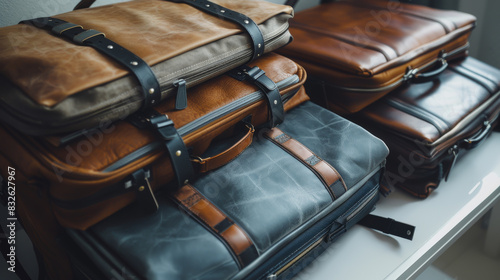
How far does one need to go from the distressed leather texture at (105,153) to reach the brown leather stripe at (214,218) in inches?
1.4

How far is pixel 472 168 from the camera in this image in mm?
942

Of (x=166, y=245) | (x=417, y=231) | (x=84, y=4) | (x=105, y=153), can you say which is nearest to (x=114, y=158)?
(x=105, y=153)

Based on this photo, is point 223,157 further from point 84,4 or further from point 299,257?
point 84,4

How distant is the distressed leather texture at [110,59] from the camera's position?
49 cm

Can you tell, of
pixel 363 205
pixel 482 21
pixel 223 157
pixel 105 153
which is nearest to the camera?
pixel 105 153

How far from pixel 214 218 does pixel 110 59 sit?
265 millimetres

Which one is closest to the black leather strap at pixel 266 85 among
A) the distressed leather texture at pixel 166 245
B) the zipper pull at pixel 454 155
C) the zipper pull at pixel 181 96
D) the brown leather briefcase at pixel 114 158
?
the brown leather briefcase at pixel 114 158

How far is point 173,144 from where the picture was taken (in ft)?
1.82

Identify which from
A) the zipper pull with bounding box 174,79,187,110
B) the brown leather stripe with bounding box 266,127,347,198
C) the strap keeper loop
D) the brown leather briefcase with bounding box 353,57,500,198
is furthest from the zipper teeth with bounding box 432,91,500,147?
the strap keeper loop

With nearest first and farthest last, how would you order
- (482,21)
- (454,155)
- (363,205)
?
(363,205) < (454,155) < (482,21)

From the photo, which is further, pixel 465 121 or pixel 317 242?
pixel 465 121

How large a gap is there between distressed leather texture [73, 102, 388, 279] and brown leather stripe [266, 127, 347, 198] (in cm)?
1

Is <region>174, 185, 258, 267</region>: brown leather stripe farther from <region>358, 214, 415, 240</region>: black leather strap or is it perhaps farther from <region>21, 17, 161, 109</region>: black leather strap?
<region>358, 214, 415, 240</region>: black leather strap

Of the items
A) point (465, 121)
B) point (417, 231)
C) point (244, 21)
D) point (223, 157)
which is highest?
point (244, 21)
